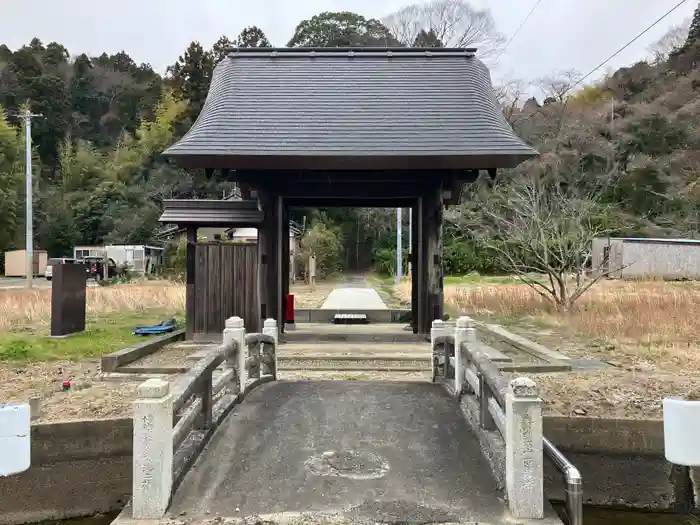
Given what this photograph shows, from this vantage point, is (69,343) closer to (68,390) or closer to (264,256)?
(68,390)

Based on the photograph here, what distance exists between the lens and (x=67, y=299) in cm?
1020

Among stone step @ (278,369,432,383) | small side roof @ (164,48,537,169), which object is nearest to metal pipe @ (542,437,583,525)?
stone step @ (278,369,432,383)

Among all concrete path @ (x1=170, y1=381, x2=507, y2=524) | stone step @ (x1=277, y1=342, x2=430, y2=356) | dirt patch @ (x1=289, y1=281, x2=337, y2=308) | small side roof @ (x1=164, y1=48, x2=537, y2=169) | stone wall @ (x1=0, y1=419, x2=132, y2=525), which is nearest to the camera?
concrete path @ (x1=170, y1=381, x2=507, y2=524)

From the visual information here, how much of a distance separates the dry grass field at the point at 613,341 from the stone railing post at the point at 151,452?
404cm

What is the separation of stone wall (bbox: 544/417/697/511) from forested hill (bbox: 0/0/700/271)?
18869 millimetres

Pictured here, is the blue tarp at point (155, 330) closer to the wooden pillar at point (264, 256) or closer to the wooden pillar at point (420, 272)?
the wooden pillar at point (264, 256)

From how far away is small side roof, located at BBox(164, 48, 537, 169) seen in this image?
8.51m

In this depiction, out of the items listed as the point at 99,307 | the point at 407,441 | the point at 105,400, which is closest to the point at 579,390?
the point at 407,441

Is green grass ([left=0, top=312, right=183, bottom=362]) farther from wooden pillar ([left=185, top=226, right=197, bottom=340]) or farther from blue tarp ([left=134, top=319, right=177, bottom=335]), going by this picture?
wooden pillar ([left=185, top=226, right=197, bottom=340])

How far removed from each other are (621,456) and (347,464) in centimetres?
303

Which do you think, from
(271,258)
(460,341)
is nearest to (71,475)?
(460,341)

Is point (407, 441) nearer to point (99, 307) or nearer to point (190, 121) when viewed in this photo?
point (99, 307)

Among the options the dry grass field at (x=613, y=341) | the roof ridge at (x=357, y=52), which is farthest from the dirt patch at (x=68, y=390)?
the roof ridge at (x=357, y=52)

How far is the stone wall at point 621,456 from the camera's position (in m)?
5.60
